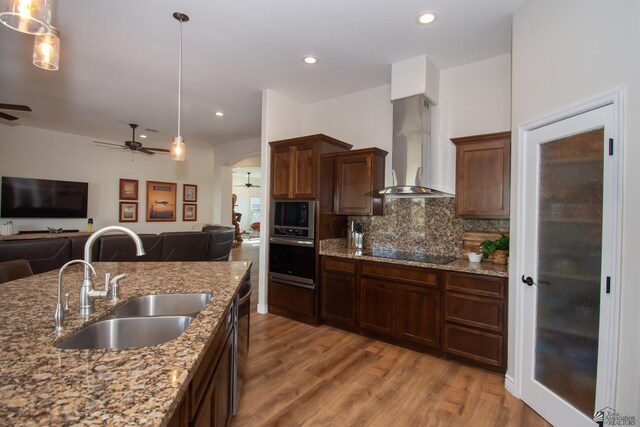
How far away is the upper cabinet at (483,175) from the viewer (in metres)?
2.81

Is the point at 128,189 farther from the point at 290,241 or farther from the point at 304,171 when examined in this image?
the point at 304,171

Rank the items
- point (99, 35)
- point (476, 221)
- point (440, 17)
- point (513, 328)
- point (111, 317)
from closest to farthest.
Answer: point (111, 317) → point (513, 328) → point (440, 17) → point (99, 35) → point (476, 221)

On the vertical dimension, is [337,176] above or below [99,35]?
below

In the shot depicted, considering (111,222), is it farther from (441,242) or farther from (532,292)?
(532,292)

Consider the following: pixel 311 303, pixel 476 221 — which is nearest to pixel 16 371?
pixel 311 303

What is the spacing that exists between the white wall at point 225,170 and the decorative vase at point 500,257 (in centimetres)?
568

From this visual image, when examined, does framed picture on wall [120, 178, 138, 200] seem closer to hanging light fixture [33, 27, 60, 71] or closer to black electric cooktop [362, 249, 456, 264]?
hanging light fixture [33, 27, 60, 71]

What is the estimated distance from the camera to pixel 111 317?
1.44 meters

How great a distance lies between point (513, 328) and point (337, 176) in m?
2.34

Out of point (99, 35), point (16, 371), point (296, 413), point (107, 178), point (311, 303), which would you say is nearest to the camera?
point (16, 371)

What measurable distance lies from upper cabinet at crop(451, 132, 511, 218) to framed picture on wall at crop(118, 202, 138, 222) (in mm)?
7772

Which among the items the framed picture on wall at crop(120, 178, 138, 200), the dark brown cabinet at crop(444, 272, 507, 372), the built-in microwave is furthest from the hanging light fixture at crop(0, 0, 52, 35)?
the framed picture on wall at crop(120, 178, 138, 200)

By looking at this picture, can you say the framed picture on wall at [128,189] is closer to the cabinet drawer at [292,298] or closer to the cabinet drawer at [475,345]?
the cabinet drawer at [292,298]

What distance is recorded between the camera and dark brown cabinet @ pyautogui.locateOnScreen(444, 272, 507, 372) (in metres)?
2.57
